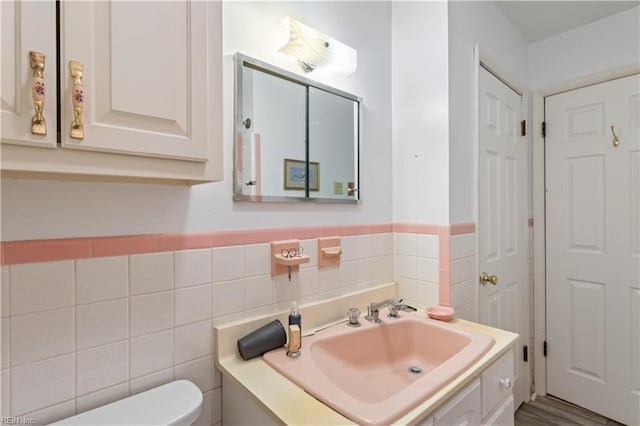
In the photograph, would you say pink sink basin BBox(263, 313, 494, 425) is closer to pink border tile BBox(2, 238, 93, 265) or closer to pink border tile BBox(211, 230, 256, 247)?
pink border tile BBox(211, 230, 256, 247)

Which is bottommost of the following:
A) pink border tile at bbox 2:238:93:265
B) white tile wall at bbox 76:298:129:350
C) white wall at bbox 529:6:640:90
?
white tile wall at bbox 76:298:129:350

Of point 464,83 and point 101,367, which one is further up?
point 464,83

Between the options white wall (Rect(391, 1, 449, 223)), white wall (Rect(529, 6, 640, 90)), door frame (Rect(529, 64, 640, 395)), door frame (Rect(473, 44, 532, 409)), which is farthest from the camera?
door frame (Rect(529, 64, 640, 395))

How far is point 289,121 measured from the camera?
1236 millimetres

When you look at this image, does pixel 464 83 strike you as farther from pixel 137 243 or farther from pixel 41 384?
pixel 41 384

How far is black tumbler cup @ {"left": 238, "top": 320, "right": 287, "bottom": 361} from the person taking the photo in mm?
1001

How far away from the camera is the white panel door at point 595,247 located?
1.86 metres

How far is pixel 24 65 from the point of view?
1.79 ft

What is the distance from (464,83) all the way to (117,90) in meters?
1.48

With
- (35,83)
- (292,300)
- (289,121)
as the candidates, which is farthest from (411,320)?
(35,83)

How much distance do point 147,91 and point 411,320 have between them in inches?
48.3

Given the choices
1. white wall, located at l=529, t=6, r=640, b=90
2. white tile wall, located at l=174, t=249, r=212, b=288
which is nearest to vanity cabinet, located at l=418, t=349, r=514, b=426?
white tile wall, located at l=174, t=249, r=212, b=288

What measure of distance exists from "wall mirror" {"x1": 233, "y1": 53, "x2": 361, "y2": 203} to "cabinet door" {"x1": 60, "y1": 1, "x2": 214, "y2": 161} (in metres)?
0.33

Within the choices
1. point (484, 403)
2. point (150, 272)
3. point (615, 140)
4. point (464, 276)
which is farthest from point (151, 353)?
point (615, 140)
